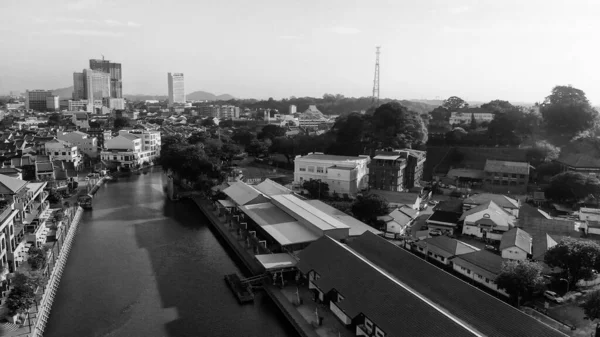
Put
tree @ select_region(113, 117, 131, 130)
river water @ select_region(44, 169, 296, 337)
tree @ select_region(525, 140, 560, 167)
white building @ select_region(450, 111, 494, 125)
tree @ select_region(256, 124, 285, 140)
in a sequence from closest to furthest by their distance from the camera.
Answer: river water @ select_region(44, 169, 296, 337)
tree @ select_region(525, 140, 560, 167)
white building @ select_region(450, 111, 494, 125)
tree @ select_region(256, 124, 285, 140)
tree @ select_region(113, 117, 131, 130)

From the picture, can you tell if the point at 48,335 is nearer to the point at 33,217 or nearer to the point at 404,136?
the point at 33,217

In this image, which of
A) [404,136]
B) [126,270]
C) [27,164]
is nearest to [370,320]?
[126,270]

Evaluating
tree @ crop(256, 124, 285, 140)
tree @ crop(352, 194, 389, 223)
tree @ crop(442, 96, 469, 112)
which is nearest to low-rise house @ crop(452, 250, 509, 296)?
tree @ crop(352, 194, 389, 223)

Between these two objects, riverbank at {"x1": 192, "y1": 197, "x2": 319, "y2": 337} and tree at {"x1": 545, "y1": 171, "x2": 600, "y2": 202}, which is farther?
tree at {"x1": 545, "y1": 171, "x2": 600, "y2": 202}

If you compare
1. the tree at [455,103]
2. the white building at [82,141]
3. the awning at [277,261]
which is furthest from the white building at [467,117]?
the white building at [82,141]

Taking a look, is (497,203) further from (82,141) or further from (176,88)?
(176,88)

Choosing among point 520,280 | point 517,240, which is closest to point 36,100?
point 517,240

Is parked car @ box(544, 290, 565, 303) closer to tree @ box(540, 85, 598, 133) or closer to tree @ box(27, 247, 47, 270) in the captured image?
tree @ box(27, 247, 47, 270)
